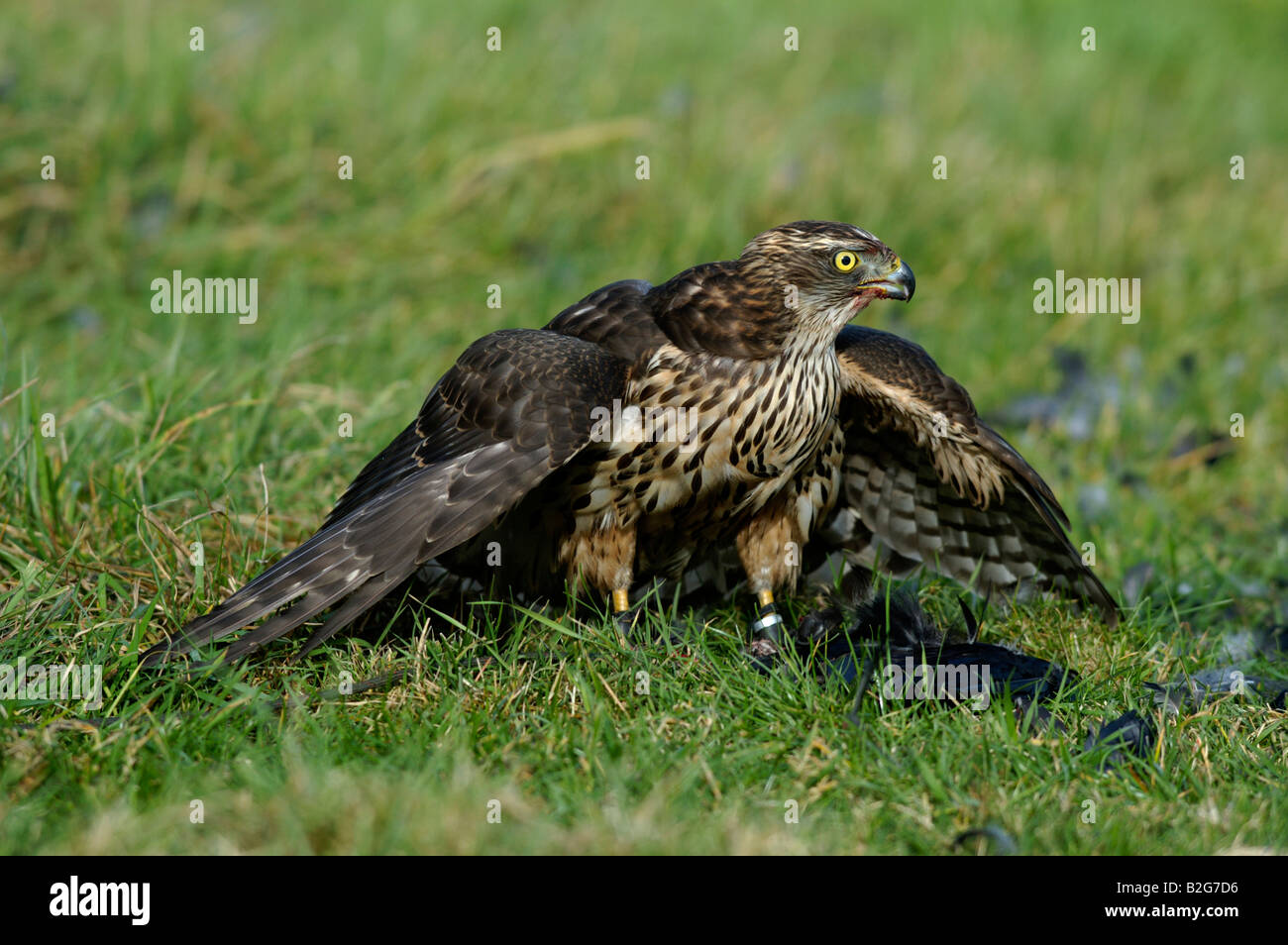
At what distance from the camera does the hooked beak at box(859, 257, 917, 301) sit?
13.7 ft

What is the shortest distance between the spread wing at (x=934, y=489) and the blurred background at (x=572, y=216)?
60 centimetres

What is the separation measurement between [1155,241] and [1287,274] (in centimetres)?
75

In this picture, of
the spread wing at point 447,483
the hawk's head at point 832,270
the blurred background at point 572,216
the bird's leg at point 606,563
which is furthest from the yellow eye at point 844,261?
the blurred background at point 572,216

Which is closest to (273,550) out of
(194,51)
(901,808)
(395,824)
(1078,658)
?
(395,824)

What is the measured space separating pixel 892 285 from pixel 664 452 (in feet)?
2.76

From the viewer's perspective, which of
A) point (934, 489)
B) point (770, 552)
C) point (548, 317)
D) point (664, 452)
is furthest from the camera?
point (548, 317)

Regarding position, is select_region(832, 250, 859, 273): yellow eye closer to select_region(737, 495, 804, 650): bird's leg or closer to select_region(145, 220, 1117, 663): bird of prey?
select_region(145, 220, 1117, 663): bird of prey

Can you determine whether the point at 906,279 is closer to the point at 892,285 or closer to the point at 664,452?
the point at 892,285

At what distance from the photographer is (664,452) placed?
405 centimetres

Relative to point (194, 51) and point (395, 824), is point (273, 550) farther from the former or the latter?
point (194, 51)

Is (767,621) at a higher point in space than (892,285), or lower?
lower

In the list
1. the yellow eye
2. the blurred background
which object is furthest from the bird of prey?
the blurred background

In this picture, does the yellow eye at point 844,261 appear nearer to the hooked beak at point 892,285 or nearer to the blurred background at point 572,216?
the hooked beak at point 892,285

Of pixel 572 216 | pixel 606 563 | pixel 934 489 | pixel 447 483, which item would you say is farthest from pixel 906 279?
pixel 572 216
